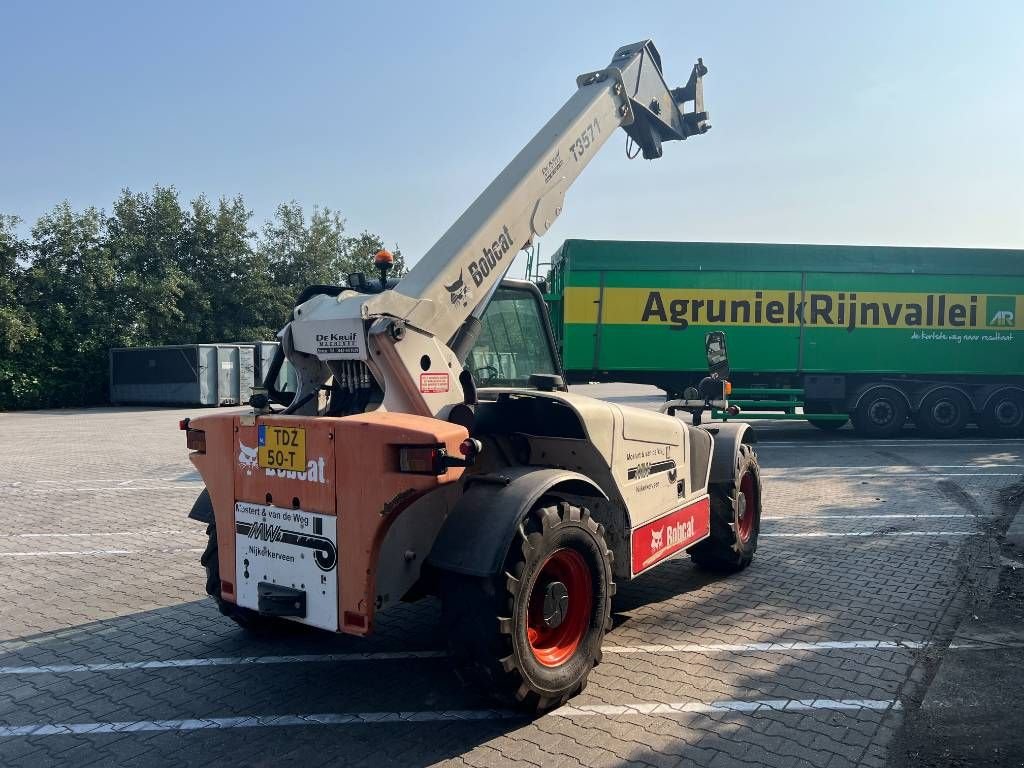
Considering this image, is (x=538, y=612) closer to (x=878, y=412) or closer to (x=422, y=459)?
(x=422, y=459)

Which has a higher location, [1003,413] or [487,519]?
[487,519]

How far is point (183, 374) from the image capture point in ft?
92.5

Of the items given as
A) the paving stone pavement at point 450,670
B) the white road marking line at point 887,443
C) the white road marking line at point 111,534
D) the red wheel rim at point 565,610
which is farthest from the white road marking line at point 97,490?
the white road marking line at point 887,443

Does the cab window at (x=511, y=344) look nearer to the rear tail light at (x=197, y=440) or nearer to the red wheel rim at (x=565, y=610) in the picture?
the red wheel rim at (x=565, y=610)

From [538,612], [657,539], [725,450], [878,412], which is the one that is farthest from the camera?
[878,412]

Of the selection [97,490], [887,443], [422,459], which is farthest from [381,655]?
[887,443]

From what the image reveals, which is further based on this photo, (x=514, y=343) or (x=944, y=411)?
(x=944, y=411)

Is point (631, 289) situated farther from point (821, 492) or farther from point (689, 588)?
point (689, 588)

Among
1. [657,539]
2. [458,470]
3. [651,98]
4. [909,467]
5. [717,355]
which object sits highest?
[651,98]

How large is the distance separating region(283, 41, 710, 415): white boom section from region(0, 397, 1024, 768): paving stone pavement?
5.26 ft

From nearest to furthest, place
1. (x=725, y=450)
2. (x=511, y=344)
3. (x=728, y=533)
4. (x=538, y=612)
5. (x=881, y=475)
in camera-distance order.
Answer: (x=538, y=612), (x=511, y=344), (x=728, y=533), (x=725, y=450), (x=881, y=475)

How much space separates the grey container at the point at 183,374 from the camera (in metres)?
27.9

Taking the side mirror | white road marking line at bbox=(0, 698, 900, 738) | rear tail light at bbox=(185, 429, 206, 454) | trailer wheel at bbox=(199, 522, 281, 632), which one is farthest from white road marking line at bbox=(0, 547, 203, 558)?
the side mirror

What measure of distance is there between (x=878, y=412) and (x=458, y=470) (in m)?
14.8
